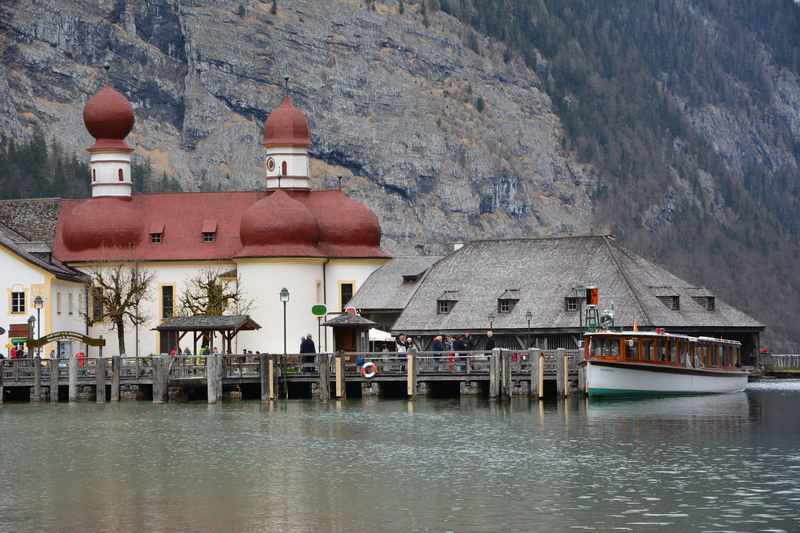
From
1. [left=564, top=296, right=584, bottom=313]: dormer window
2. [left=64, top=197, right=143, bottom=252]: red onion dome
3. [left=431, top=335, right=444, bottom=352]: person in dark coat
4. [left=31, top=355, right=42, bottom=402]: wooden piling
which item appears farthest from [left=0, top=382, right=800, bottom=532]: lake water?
[left=64, top=197, right=143, bottom=252]: red onion dome

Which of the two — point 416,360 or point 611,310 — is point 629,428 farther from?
point 611,310

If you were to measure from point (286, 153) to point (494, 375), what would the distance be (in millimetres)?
36527

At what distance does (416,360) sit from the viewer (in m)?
80.9

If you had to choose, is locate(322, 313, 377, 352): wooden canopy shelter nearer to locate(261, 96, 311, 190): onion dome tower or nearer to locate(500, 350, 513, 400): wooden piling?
locate(500, 350, 513, 400): wooden piling

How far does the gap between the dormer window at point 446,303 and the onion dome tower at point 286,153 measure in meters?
19.4

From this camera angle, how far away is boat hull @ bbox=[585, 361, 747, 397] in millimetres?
79250

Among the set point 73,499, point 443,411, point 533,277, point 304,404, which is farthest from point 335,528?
point 533,277

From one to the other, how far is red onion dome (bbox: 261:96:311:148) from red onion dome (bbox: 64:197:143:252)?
9.25 meters

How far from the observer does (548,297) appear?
92.2 meters

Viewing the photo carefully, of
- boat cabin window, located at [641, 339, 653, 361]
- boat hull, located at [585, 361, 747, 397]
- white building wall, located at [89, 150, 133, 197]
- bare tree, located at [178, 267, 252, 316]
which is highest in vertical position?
white building wall, located at [89, 150, 133, 197]

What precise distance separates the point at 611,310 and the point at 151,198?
114ft

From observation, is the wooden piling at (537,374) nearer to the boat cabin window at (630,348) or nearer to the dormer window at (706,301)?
the boat cabin window at (630,348)

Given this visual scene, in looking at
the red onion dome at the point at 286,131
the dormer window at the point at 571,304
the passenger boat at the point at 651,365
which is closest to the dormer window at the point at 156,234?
the red onion dome at the point at 286,131

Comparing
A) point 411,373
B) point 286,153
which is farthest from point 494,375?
point 286,153
